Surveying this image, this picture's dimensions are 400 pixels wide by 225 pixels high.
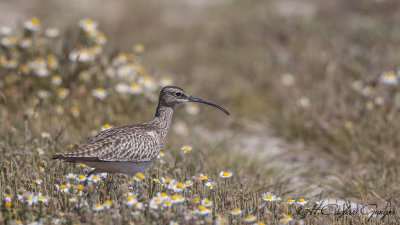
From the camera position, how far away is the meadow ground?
166 inches

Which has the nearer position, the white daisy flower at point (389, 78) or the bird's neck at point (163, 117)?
the bird's neck at point (163, 117)

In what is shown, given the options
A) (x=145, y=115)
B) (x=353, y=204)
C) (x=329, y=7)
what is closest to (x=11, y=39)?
(x=145, y=115)

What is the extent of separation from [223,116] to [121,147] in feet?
14.2

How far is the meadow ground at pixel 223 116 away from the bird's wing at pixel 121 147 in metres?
0.20

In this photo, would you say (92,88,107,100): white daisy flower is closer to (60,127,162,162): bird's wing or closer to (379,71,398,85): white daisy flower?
(60,127,162,162): bird's wing

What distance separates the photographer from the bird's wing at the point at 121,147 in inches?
175

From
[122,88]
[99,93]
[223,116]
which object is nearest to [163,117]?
[99,93]

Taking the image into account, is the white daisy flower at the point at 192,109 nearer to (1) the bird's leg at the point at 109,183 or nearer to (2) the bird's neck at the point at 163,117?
(2) the bird's neck at the point at 163,117

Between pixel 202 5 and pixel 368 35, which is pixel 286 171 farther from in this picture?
pixel 202 5

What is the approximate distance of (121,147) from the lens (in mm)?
4621

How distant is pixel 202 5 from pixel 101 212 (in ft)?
38.2

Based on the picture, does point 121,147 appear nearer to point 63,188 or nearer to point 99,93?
point 63,188

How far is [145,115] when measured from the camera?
757 cm

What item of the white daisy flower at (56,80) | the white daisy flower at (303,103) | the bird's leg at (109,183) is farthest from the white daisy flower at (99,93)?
the white daisy flower at (303,103)
